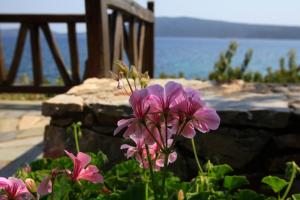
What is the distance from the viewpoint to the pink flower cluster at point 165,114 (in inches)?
31.0

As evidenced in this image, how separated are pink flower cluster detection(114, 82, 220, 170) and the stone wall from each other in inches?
55.1

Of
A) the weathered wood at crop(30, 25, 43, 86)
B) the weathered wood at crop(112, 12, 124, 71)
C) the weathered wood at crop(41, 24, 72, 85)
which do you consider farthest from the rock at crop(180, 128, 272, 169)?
the weathered wood at crop(30, 25, 43, 86)

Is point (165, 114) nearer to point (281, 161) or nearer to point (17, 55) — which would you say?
point (281, 161)

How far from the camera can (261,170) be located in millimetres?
2260

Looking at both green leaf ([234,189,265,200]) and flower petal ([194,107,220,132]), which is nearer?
flower petal ([194,107,220,132])

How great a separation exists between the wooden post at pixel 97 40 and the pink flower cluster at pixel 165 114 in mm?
2708

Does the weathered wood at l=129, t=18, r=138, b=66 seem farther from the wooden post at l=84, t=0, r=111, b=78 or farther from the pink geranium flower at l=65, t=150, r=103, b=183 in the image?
the pink geranium flower at l=65, t=150, r=103, b=183

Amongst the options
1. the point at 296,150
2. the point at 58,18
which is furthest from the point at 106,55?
the point at 58,18

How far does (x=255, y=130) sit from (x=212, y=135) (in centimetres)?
20

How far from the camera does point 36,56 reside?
6082mm

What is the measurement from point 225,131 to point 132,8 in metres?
2.91

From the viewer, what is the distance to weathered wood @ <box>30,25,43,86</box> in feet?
19.5

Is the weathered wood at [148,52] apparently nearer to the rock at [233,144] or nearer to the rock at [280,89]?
the rock at [280,89]

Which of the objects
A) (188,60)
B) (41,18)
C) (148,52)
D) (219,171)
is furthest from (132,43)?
(188,60)
